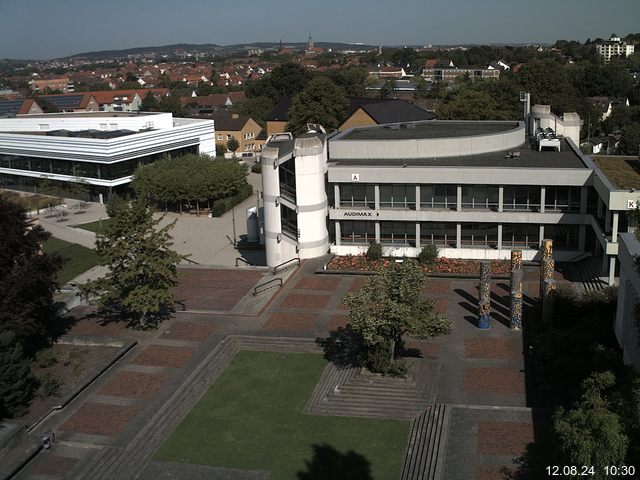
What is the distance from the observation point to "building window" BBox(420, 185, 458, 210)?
3984 centimetres

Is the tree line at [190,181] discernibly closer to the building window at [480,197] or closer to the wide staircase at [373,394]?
the building window at [480,197]

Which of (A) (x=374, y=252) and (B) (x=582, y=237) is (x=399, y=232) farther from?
(B) (x=582, y=237)

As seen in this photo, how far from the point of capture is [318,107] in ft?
255

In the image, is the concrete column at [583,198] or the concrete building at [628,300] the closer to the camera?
the concrete building at [628,300]

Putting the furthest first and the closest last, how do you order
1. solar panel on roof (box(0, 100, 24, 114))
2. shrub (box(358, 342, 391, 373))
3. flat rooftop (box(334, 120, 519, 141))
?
solar panel on roof (box(0, 100, 24, 114)) → flat rooftop (box(334, 120, 519, 141)) → shrub (box(358, 342, 391, 373))

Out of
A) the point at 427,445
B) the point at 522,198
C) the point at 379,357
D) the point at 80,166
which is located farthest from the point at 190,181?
the point at 427,445

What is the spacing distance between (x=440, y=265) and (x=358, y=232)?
558 centimetres

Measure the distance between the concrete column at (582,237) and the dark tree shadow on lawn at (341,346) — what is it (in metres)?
15.2

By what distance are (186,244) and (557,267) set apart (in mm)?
25066

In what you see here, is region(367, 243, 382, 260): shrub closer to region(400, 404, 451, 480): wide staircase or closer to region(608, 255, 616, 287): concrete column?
region(608, 255, 616, 287): concrete column

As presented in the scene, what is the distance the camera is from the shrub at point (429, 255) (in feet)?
127

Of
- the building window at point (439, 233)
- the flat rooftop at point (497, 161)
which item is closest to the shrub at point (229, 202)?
the flat rooftop at point (497, 161)

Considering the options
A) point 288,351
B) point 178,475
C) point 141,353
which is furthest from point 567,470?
point 141,353

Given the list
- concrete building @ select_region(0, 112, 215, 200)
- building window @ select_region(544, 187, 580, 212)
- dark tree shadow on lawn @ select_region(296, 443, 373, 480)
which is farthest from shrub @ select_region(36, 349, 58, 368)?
concrete building @ select_region(0, 112, 215, 200)
